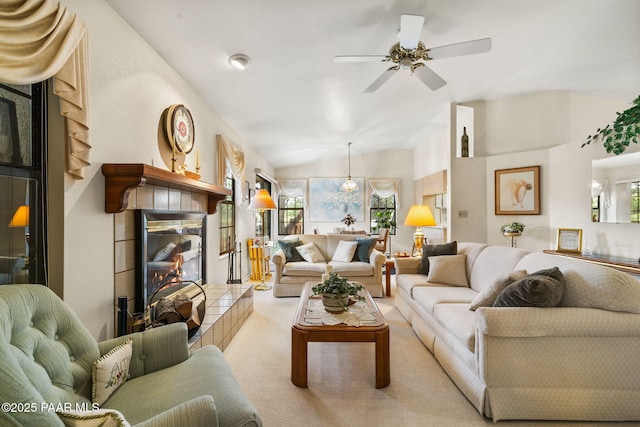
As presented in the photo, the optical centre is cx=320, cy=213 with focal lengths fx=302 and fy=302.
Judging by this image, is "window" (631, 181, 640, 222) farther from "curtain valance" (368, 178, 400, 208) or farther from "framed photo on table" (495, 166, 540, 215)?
"curtain valance" (368, 178, 400, 208)

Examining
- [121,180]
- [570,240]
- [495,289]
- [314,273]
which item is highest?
[121,180]

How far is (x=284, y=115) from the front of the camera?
4.34m

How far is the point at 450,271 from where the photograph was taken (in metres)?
3.26

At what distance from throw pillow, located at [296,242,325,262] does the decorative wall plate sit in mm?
2389

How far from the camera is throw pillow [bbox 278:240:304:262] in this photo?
4.79 m

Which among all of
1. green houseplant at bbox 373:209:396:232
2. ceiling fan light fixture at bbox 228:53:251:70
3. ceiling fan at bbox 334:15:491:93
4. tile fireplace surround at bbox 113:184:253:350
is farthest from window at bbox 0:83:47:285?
green houseplant at bbox 373:209:396:232

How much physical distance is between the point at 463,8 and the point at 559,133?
11.2 feet

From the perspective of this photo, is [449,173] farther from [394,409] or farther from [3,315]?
[3,315]

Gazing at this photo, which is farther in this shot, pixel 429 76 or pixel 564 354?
pixel 429 76

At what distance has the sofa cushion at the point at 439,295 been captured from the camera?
103 inches

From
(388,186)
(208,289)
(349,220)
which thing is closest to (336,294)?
(208,289)

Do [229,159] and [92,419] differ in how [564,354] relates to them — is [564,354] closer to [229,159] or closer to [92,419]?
[92,419]

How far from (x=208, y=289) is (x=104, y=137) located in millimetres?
2049

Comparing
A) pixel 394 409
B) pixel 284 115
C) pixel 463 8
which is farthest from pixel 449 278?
pixel 284 115
